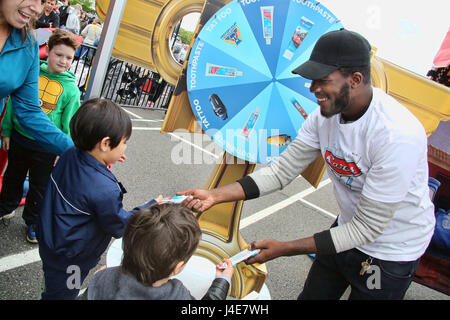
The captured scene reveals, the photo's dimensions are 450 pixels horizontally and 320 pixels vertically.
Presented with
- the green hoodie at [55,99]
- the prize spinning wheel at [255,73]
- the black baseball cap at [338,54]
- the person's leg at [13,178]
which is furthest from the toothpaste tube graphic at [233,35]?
the person's leg at [13,178]

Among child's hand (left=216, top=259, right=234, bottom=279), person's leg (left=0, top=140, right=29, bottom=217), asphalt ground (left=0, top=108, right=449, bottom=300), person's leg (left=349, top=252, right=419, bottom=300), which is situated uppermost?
person's leg (left=349, top=252, right=419, bottom=300)

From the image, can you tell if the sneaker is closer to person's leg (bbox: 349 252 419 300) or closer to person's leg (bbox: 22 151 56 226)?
person's leg (bbox: 22 151 56 226)

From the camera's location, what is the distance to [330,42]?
138 cm

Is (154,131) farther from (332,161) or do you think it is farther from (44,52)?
(332,161)

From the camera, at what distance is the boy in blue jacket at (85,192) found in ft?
4.52

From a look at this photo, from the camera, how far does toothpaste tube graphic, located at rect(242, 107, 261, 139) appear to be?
1.89 meters

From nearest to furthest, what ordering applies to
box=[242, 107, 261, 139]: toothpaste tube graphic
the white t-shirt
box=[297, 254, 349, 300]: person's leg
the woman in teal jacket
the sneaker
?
the white t-shirt
the woman in teal jacket
box=[297, 254, 349, 300]: person's leg
box=[242, 107, 261, 139]: toothpaste tube graphic
the sneaker

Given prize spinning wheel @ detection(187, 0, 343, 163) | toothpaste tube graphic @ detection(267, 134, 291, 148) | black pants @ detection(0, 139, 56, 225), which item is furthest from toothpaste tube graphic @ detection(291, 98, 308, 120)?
black pants @ detection(0, 139, 56, 225)

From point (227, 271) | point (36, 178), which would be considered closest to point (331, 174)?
point (227, 271)

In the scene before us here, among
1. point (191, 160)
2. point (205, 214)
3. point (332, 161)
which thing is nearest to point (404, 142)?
point (332, 161)

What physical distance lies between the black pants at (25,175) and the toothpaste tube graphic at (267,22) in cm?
159

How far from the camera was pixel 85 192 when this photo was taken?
1.37 meters

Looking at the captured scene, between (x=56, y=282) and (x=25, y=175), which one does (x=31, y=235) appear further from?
(x=56, y=282)

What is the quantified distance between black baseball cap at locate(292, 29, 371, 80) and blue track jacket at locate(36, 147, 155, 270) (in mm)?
952
